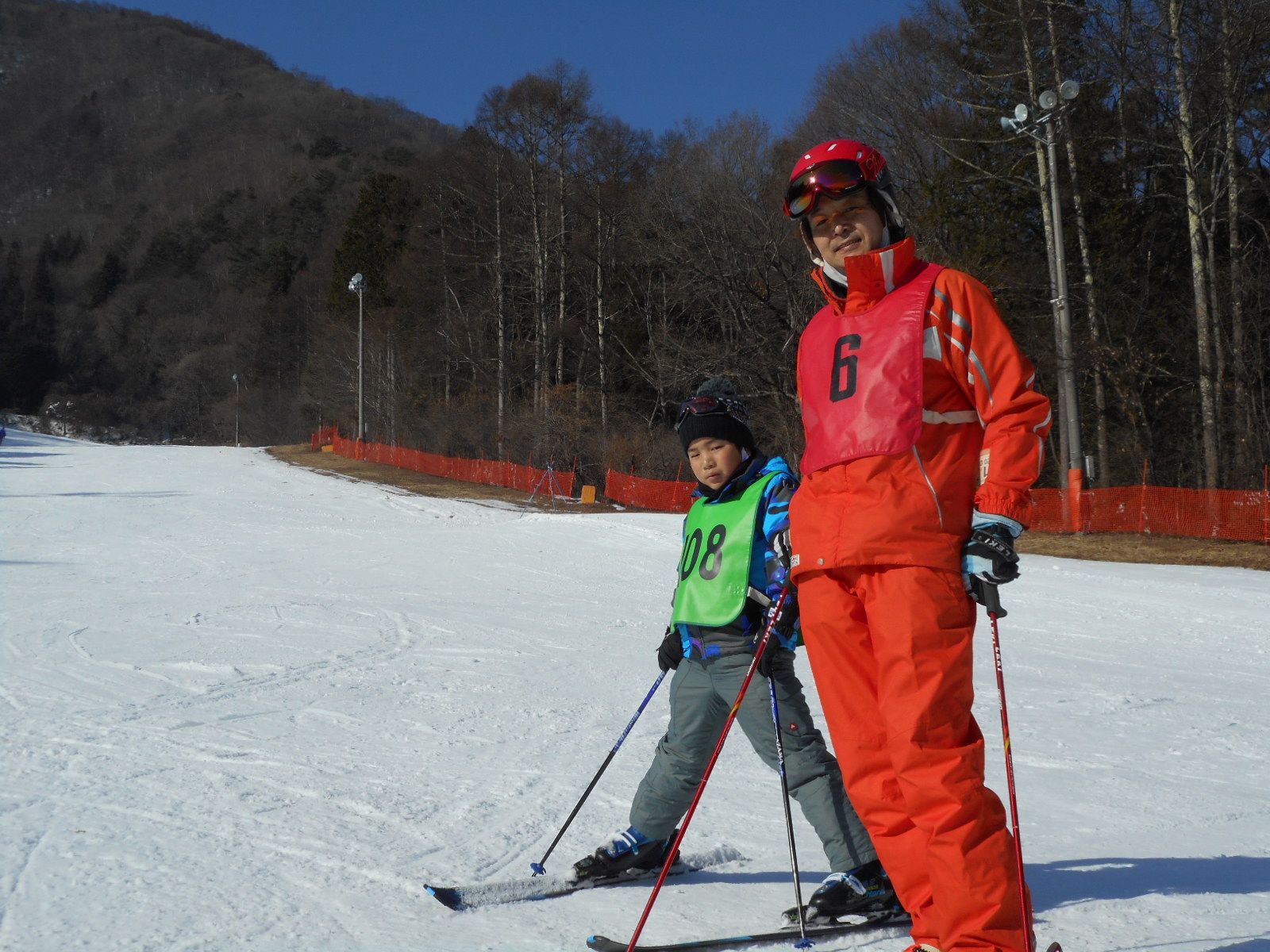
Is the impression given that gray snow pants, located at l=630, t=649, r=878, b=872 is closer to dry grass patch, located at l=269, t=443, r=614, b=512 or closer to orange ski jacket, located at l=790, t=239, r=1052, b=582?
orange ski jacket, located at l=790, t=239, r=1052, b=582

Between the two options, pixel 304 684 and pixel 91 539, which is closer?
pixel 304 684

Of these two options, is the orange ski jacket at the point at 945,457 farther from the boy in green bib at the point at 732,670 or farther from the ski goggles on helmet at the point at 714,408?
the ski goggles on helmet at the point at 714,408

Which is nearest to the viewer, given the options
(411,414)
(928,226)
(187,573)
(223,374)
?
(187,573)

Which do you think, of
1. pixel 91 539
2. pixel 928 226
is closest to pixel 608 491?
pixel 928 226

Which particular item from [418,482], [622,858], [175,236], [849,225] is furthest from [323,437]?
[175,236]

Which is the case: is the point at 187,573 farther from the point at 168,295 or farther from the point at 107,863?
the point at 168,295

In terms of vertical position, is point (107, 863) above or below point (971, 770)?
below

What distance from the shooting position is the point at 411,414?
4269 centimetres

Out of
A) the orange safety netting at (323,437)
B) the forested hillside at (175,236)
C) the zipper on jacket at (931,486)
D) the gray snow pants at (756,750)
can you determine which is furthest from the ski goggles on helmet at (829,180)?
the forested hillside at (175,236)

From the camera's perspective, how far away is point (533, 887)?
9.89 feet

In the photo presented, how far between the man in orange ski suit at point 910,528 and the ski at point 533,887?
1016 millimetres

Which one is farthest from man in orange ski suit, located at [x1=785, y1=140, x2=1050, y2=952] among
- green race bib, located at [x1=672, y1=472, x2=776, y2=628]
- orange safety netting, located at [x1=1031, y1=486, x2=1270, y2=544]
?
orange safety netting, located at [x1=1031, y1=486, x2=1270, y2=544]

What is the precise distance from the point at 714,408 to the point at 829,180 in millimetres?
999

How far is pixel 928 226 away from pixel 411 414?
2492 cm
